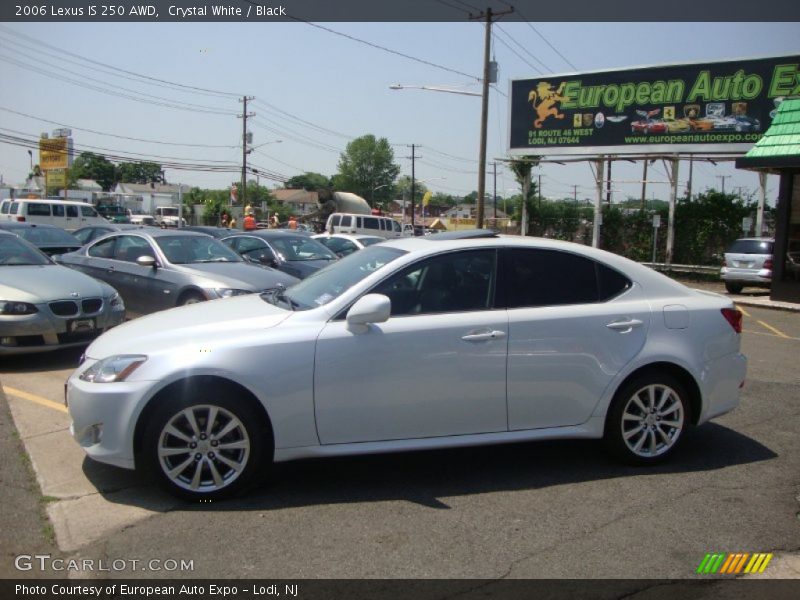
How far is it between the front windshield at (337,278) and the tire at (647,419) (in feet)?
6.18

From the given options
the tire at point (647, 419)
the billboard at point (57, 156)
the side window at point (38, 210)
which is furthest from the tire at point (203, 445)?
the billboard at point (57, 156)

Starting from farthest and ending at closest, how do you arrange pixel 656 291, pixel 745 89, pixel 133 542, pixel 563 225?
pixel 563 225 < pixel 745 89 < pixel 656 291 < pixel 133 542

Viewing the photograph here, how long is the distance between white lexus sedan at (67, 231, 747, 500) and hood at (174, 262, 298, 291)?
4.02 meters

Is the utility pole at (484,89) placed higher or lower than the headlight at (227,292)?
higher

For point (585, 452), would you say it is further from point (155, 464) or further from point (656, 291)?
point (155, 464)

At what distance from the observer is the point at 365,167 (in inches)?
4985

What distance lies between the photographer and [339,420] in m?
4.46

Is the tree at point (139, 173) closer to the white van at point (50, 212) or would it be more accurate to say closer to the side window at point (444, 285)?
the white van at point (50, 212)

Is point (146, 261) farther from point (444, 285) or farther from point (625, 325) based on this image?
point (625, 325)

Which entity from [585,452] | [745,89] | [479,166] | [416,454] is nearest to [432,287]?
[416,454]

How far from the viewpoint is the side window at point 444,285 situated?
471 centimetres

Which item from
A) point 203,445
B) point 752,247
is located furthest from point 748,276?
point 203,445

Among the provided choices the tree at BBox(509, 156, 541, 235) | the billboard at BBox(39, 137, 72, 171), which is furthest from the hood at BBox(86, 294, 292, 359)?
the billboard at BBox(39, 137, 72, 171)

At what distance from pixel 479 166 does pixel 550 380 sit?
22.0 metres
